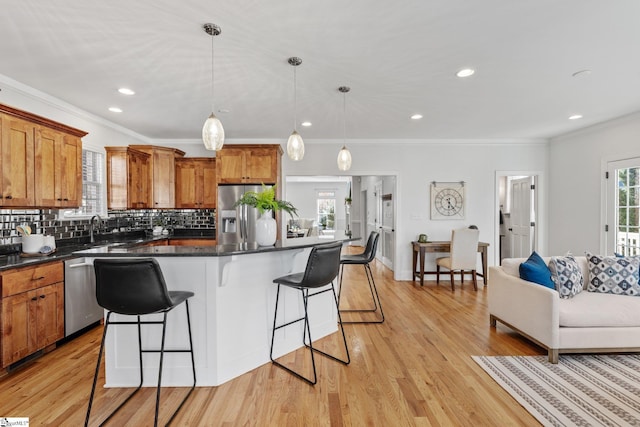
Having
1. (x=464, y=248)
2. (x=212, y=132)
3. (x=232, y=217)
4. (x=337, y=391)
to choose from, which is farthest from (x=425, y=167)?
(x=337, y=391)

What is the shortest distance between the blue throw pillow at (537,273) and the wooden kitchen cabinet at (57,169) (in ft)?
15.4

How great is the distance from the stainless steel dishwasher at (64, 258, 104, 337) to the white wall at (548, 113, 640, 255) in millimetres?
6728

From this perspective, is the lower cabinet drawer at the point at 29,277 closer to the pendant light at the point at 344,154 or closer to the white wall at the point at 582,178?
the pendant light at the point at 344,154

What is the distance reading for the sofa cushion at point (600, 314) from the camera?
2666mm

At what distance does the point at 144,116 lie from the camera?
4324 millimetres

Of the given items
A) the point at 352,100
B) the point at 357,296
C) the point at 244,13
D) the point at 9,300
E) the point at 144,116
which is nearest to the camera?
the point at 244,13

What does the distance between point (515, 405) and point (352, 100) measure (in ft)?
10.5

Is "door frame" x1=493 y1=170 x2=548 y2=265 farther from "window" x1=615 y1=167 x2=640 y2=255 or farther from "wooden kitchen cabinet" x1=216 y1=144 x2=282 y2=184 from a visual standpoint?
"wooden kitchen cabinet" x1=216 y1=144 x2=282 y2=184

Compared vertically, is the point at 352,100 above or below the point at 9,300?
above

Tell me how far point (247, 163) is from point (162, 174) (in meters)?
1.42

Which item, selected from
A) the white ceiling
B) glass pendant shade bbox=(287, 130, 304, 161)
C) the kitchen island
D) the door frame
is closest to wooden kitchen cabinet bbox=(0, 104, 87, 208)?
the white ceiling

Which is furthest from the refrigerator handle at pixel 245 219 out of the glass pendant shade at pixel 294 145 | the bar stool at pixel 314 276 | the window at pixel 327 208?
the window at pixel 327 208

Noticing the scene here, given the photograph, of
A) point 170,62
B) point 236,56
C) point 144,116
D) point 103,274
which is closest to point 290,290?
Result: point 103,274

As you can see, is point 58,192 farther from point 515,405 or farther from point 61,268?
point 515,405
